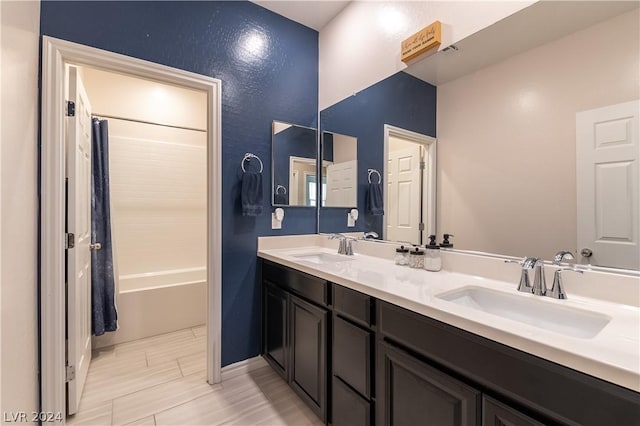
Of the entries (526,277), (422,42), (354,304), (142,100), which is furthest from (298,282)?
(142,100)

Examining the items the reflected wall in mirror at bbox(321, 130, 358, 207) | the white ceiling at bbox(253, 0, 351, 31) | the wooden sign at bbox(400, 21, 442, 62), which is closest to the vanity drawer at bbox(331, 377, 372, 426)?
the reflected wall in mirror at bbox(321, 130, 358, 207)

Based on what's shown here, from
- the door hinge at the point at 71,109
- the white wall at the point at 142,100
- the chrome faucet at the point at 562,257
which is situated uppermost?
the white wall at the point at 142,100

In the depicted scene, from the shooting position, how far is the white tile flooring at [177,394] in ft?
5.17

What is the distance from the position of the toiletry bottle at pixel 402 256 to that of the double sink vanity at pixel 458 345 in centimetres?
7

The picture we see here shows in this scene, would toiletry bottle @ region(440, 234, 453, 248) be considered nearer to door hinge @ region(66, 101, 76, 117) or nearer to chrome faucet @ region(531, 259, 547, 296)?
chrome faucet @ region(531, 259, 547, 296)

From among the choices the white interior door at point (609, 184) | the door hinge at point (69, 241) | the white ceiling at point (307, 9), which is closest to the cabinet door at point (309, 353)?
the white interior door at point (609, 184)

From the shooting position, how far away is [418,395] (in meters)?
0.95

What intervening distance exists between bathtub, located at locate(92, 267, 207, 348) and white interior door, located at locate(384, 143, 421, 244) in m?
2.06

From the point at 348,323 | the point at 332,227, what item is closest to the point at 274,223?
the point at 332,227

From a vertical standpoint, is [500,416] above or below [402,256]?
below

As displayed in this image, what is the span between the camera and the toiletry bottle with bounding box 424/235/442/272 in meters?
1.43

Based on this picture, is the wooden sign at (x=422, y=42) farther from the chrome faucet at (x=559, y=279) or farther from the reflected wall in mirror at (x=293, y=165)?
the chrome faucet at (x=559, y=279)

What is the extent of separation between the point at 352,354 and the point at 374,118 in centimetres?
149

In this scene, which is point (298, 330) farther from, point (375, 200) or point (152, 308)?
point (152, 308)
